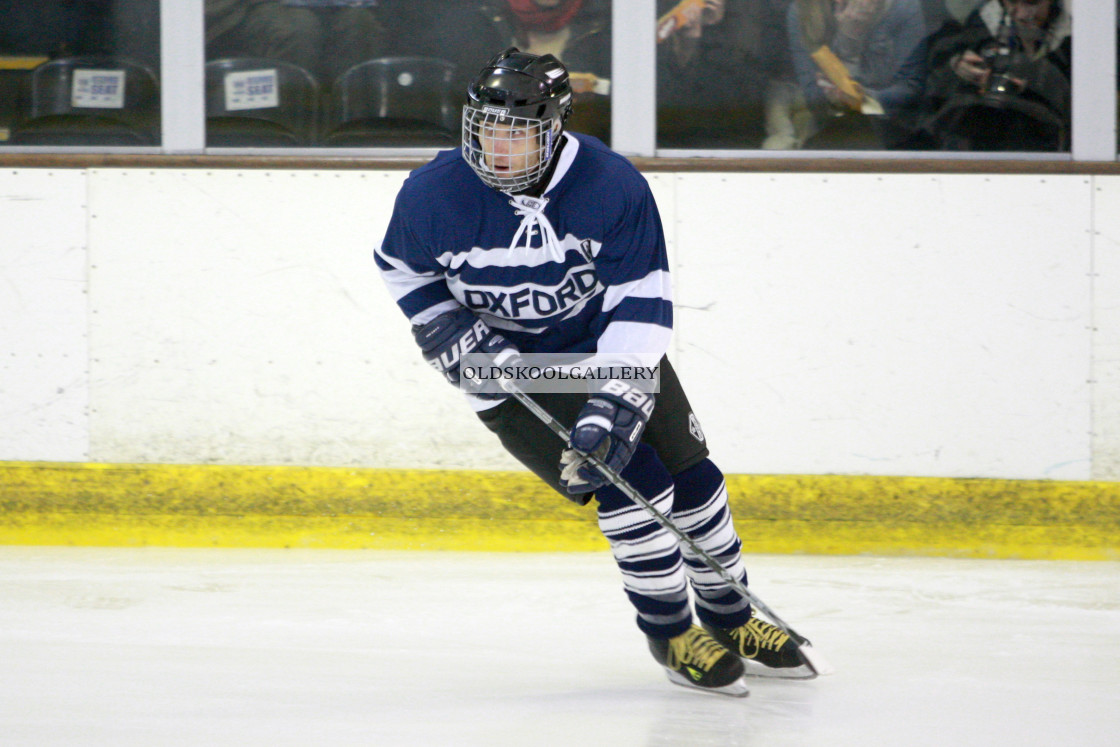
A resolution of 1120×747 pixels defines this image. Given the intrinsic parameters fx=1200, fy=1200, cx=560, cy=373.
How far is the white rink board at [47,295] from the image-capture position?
311cm

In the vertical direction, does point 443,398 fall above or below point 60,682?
above

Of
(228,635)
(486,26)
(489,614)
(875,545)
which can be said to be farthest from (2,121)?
(875,545)

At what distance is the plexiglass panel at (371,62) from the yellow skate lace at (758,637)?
1.50 m

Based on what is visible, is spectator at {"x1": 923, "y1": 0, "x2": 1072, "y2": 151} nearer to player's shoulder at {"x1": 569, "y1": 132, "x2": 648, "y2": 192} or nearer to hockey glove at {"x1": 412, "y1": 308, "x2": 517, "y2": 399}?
player's shoulder at {"x1": 569, "y1": 132, "x2": 648, "y2": 192}

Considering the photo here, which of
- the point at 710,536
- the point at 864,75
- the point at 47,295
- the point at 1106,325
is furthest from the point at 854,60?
the point at 47,295

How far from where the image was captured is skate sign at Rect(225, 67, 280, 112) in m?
3.21

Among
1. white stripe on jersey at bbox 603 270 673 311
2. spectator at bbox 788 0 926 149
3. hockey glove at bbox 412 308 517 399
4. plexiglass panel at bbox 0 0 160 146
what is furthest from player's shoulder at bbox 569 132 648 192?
plexiglass panel at bbox 0 0 160 146

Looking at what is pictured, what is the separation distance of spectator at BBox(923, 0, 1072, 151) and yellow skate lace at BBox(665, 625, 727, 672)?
5.45 feet

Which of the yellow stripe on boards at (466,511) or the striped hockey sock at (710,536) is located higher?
the striped hockey sock at (710,536)

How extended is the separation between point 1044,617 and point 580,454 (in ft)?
3.96

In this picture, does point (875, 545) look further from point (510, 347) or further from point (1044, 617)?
point (510, 347)

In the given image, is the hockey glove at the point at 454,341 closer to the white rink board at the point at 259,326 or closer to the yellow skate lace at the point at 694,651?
the yellow skate lace at the point at 694,651

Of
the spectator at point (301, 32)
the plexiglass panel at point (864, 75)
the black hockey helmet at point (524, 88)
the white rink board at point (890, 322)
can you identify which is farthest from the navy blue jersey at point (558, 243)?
the spectator at point (301, 32)

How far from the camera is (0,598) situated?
8.56 feet
